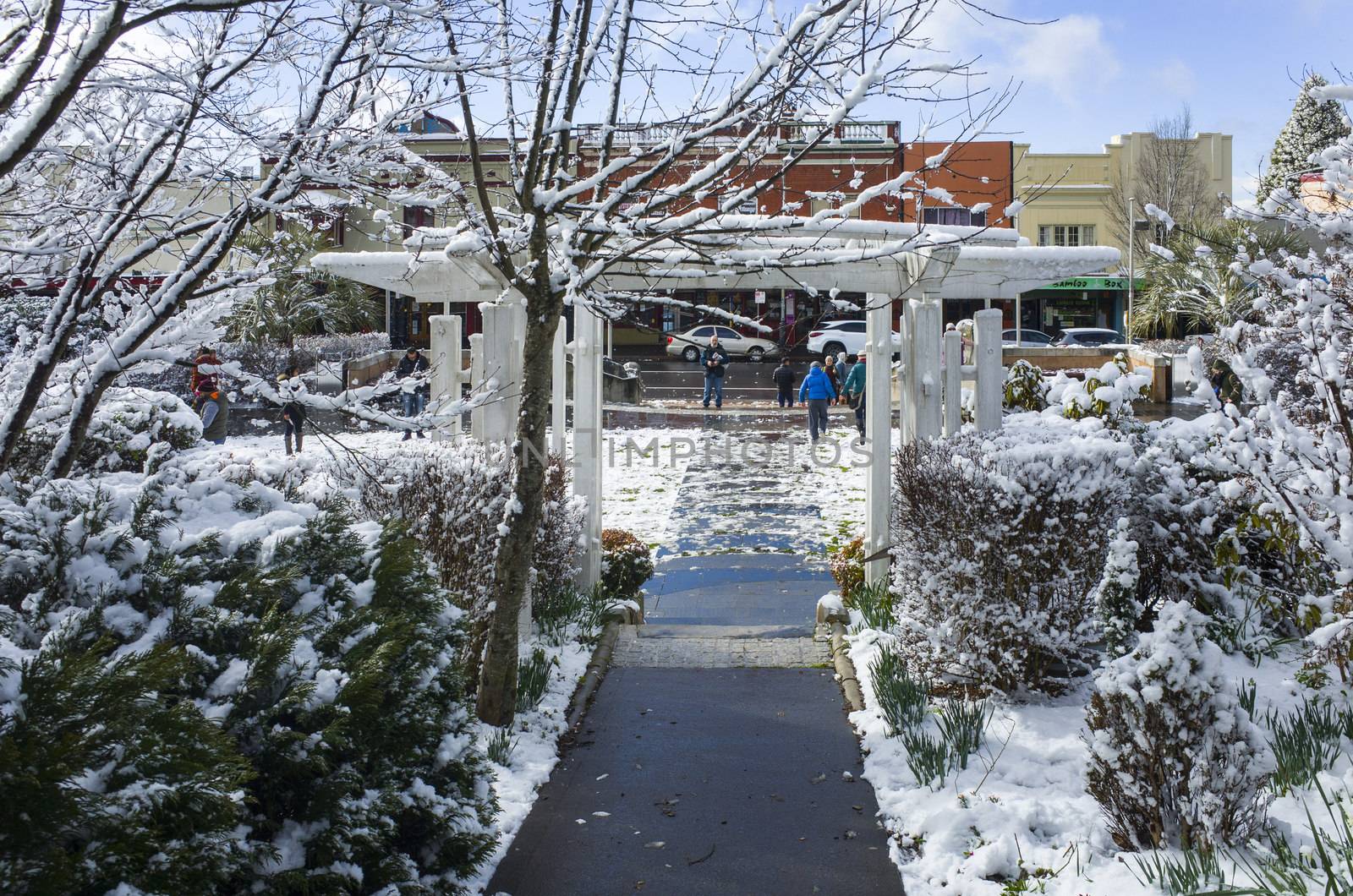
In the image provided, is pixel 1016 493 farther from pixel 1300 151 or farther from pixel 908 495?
pixel 1300 151

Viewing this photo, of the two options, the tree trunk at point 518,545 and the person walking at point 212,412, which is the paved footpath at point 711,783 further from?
the person walking at point 212,412

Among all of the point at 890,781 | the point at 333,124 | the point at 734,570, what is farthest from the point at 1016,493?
the point at 734,570

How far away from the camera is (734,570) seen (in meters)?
11.3

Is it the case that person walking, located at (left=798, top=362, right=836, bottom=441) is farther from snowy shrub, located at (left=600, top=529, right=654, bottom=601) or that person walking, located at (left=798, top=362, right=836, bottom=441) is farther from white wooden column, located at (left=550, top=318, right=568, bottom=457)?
white wooden column, located at (left=550, top=318, right=568, bottom=457)

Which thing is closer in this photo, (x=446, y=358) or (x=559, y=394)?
(x=446, y=358)

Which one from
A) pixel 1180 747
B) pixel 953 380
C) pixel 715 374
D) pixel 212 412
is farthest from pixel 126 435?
pixel 715 374

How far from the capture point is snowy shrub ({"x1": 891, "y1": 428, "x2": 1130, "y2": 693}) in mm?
5953

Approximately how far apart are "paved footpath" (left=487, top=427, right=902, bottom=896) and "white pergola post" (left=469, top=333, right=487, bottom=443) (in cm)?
177

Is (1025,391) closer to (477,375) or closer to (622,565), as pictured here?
(622,565)

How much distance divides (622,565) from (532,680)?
12.0ft

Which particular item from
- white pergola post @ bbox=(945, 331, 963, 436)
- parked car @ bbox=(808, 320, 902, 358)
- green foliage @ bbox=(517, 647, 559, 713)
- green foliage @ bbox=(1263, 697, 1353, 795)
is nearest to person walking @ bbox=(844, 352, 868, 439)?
white pergola post @ bbox=(945, 331, 963, 436)

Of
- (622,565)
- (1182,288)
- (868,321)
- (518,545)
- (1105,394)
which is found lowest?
(622,565)

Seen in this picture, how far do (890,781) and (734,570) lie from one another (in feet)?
19.7

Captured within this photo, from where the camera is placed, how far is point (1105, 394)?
774 centimetres
